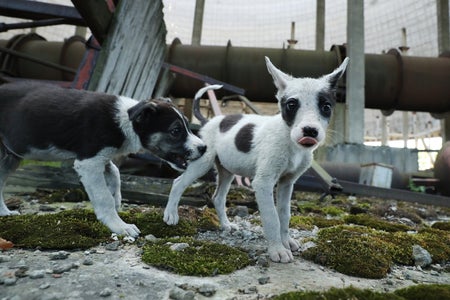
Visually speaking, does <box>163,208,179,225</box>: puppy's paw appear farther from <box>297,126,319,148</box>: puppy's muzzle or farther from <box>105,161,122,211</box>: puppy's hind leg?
<box>297,126,319,148</box>: puppy's muzzle

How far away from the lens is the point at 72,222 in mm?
2430

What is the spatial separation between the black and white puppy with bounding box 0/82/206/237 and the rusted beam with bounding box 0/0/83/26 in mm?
1918

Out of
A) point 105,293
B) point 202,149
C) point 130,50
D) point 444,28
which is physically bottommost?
point 105,293

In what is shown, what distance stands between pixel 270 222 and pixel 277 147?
53 centimetres

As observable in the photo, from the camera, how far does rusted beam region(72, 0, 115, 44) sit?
349cm

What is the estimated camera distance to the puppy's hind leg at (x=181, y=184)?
271 cm

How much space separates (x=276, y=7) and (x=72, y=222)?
23.1 metres

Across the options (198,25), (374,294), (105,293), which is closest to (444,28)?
(198,25)

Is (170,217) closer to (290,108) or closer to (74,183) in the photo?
(290,108)

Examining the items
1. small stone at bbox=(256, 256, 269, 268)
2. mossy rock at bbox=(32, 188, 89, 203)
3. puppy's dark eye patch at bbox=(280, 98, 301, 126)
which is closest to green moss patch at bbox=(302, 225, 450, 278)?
small stone at bbox=(256, 256, 269, 268)

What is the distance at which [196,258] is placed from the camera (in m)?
1.91

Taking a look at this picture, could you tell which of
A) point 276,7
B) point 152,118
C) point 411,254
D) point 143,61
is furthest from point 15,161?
point 276,7

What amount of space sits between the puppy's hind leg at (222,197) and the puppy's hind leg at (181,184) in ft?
0.89

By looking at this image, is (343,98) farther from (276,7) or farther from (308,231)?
(276,7)
